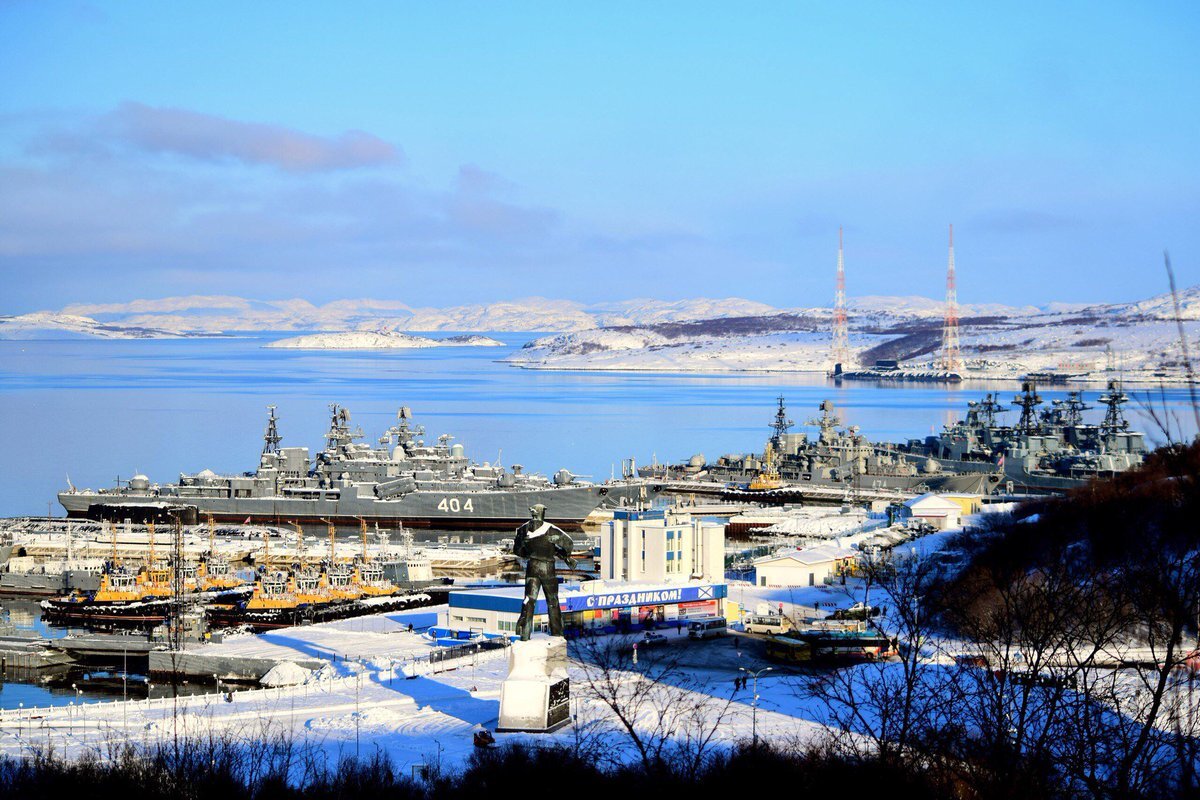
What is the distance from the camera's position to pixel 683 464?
219 feet

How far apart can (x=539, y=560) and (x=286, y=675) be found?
23.9 feet

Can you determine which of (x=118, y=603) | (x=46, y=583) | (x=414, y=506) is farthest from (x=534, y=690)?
(x=414, y=506)

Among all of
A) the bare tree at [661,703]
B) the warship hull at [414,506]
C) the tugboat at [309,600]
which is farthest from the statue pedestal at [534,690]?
the warship hull at [414,506]

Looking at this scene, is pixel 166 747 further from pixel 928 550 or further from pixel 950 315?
pixel 950 315

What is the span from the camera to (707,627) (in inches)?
975

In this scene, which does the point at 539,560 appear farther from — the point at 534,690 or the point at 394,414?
the point at 394,414

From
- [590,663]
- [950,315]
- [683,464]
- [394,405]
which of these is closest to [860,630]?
[590,663]

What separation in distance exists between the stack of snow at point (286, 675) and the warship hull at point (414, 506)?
25.8 meters

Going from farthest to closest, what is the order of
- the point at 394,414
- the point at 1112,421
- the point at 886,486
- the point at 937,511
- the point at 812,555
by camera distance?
the point at 394,414 → the point at 886,486 → the point at 1112,421 → the point at 937,511 → the point at 812,555

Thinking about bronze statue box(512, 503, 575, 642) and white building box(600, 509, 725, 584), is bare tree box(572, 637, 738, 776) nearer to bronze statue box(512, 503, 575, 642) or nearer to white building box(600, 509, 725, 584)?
bronze statue box(512, 503, 575, 642)

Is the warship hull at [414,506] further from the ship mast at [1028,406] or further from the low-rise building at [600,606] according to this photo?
the low-rise building at [600,606]

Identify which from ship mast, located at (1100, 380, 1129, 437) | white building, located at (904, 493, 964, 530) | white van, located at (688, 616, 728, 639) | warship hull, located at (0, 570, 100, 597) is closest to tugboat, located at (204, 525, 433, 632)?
warship hull, located at (0, 570, 100, 597)

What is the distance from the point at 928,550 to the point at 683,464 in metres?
32.3

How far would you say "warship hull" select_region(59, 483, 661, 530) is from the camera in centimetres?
4900
